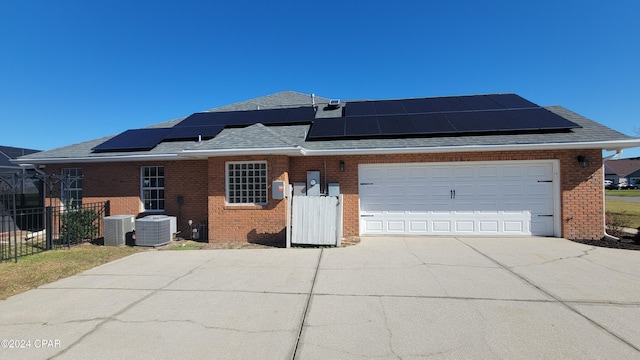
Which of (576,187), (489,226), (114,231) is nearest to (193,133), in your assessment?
(114,231)

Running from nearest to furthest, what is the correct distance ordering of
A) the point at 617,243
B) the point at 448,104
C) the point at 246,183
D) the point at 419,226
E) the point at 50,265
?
1. the point at 50,265
2. the point at 617,243
3. the point at 246,183
4. the point at 419,226
5. the point at 448,104

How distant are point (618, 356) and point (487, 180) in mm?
6451

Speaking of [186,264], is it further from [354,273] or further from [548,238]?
[548,238]

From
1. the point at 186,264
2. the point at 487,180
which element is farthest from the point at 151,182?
the point at 487,180

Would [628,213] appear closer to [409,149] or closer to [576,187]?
[576,187]

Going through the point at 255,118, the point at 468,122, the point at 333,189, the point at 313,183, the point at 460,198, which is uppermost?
the point at 255,118

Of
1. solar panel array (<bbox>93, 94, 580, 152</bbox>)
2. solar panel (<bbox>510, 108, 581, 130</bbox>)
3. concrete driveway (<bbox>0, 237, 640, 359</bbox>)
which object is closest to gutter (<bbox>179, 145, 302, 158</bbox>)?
solar panel array (<bbox>93, 94, 580, 152</bbox>)

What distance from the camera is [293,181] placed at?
924cm

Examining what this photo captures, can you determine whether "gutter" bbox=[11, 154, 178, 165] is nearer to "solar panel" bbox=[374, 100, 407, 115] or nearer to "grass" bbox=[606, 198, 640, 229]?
"solar panel" bbox=[374, 100, 407, 115]

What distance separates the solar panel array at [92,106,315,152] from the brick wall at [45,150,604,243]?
1.39 metres

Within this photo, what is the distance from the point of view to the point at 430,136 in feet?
30.2

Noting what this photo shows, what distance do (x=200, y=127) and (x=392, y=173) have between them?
767 centimetres

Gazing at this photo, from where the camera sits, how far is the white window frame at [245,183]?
867 centimetres

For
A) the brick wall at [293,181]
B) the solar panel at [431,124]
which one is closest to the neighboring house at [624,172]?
the brick wall at [293,181]
